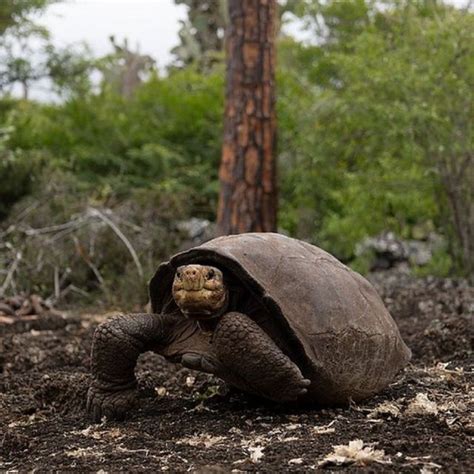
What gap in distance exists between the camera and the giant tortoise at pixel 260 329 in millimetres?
2699

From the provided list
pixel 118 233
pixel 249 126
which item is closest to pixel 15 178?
pixel 118 233

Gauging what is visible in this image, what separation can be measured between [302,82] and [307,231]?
2.73m

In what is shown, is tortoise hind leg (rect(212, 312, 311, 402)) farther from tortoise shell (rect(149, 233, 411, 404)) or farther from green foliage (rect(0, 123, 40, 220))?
green foliage (rect(0, 123, 40, 220))

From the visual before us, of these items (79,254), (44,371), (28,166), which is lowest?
(44,371)

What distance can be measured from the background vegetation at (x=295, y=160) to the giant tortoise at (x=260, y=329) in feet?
11.6

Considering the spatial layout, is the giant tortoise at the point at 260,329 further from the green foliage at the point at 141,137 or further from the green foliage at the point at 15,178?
the green foliage at the point at 141,137

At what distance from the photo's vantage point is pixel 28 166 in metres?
8.59

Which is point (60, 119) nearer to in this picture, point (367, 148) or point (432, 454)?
point (367, 148)

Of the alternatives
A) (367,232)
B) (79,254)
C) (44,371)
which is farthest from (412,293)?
(44,371)

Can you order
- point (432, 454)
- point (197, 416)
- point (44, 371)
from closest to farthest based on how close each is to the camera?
point (432, 454) < point (197, 416) < point (44, 371)

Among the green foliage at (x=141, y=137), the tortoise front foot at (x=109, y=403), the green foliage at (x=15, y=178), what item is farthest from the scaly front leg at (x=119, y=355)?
the green foliage at (x=141, y=137)

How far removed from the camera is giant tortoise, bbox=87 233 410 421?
2699mm

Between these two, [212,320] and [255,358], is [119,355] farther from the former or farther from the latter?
[255,358]

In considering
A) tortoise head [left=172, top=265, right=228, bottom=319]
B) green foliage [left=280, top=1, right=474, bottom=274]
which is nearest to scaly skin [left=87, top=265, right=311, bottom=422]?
tortoise head [left=172, top=265, right=228, bottom=319]
